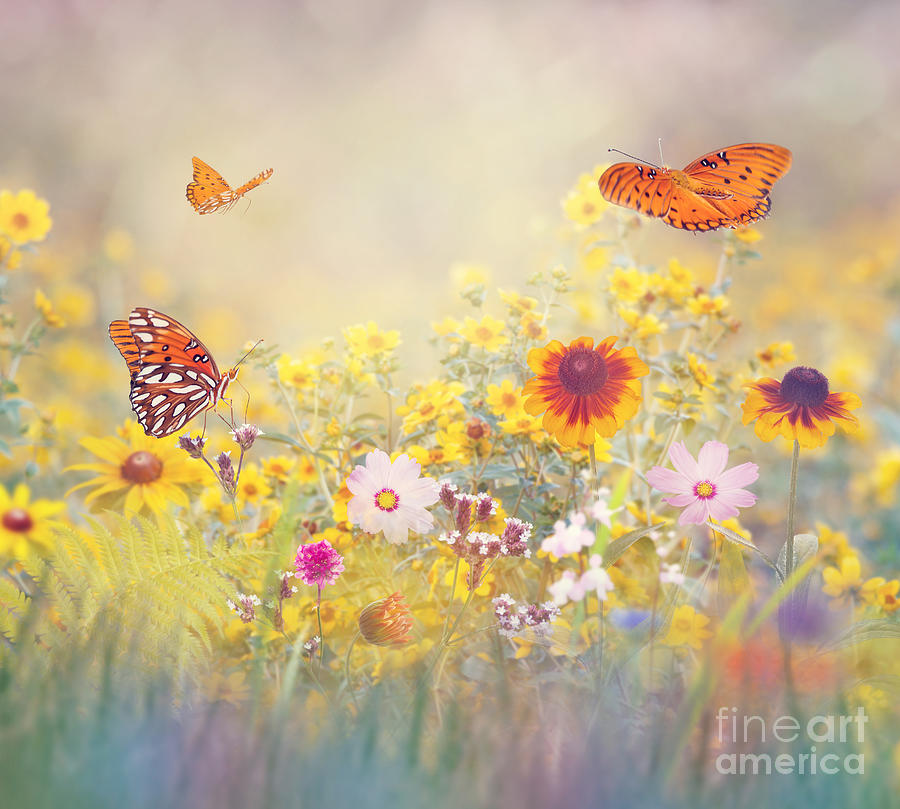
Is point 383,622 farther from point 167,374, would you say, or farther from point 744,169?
point 744,169

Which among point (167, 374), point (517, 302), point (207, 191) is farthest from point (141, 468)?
point (517, 302)

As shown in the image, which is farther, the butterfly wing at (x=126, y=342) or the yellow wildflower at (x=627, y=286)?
the yellow wildflower at (x=627, y=286)

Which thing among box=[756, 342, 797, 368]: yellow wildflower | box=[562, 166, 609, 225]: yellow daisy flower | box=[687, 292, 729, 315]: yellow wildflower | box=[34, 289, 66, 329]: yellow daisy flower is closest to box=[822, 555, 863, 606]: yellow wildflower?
box=[756, 342, 797, 368]: yellow wildflower

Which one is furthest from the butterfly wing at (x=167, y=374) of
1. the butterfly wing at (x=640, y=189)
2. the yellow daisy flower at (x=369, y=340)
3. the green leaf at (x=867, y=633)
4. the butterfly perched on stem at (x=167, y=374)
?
the green leaf at (x=867, y=633)

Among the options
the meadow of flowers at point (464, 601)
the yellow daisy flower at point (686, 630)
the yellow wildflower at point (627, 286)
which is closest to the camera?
→ the meadow of flowers at point (464, 601)

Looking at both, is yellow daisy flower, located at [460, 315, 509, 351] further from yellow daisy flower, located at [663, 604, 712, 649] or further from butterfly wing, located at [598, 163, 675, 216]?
yellow daisy flower, located at [663, 604, 712, 649]

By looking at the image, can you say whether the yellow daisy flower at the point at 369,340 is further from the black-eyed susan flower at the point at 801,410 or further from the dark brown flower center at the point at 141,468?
the black-eyed susan flower at the point at 801,410
